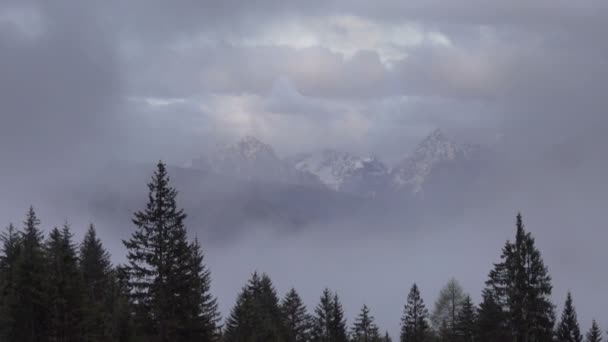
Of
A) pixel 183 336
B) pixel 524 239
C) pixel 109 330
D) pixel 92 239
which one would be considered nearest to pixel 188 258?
pixel 183 336

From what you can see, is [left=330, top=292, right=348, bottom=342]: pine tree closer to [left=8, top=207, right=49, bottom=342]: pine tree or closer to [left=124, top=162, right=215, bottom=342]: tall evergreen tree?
[left=124, top=162, right=215, bottom=342]: tall evergreen tree

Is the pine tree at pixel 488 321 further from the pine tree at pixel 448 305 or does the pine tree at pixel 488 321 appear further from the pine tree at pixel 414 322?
the pine tree at pixel 448 305

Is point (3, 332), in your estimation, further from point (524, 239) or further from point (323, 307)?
point (323, 307)

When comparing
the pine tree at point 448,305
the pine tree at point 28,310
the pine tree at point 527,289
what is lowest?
the pine tree at point 28,310

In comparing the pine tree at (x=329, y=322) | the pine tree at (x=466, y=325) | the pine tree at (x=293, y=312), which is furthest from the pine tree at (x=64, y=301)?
the pine tree at (x=466, y=325)

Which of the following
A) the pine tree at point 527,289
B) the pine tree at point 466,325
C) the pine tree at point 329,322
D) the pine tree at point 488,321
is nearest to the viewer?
the pine tree at point 527,289

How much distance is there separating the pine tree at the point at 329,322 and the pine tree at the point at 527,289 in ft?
128

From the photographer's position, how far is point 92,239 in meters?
74.9

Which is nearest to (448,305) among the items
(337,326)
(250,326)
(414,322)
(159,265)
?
(414,322)

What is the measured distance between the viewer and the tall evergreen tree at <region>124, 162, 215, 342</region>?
4034 cm

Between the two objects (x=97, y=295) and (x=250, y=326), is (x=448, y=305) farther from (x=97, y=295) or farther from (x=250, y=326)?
(x=97, y=295)

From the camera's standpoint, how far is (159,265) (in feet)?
133

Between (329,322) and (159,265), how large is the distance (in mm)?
54177

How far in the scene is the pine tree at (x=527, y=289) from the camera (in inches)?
2007
